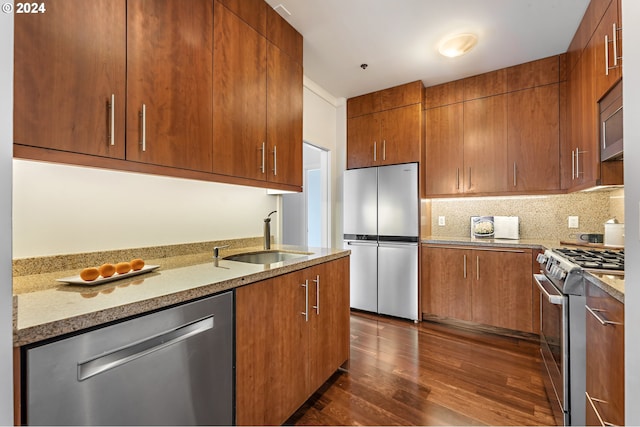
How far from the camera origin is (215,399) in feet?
3.57

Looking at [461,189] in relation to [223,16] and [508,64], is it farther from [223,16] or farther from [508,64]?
[223,16]

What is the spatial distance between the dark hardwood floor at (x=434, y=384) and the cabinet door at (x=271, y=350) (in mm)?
256

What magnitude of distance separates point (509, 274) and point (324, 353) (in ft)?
6.54

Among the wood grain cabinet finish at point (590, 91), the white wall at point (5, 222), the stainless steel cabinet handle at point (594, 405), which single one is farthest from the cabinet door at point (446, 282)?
the white wall at point (5, 222)

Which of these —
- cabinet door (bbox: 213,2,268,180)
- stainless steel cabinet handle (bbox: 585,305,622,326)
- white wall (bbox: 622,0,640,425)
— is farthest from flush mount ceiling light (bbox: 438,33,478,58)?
stainless steel cabinet handle (bbox: 585,305,622,326)

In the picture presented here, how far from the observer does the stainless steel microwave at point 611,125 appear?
1.51 meters

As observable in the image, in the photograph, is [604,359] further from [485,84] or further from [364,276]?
[485,84]

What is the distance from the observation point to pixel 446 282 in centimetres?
292

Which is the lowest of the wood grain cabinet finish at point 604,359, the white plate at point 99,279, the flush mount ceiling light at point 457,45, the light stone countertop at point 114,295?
the wood grain cabinet finish at point 604,359

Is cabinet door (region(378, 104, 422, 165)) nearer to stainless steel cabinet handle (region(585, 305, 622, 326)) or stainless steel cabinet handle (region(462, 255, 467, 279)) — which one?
stainless steel cabinet handle (region(462, 255, 467, 279))

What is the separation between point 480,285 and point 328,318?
181 cm

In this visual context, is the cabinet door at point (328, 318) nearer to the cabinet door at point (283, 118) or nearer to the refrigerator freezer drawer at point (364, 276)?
the cabinet door at point (283, 118)

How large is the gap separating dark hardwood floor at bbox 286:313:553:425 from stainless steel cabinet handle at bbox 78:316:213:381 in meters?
0.98

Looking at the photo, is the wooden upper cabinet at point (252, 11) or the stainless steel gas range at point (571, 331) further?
the wooden upper cabinet at point (252, 11)
